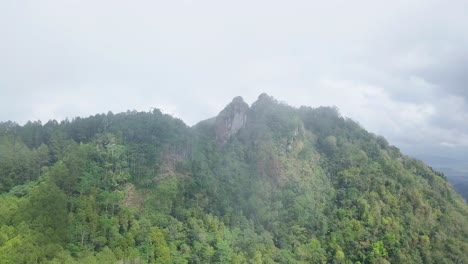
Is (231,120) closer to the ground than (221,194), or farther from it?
farther from it

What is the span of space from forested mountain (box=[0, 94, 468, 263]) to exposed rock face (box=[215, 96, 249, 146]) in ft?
1.31

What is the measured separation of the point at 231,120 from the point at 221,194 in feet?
97.3

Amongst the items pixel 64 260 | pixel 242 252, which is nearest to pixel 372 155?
pixel 242 252

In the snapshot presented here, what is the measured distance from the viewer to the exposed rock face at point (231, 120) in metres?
127

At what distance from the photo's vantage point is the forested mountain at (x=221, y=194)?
254 ft

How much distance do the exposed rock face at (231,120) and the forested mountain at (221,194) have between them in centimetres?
40

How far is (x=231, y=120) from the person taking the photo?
12712cm

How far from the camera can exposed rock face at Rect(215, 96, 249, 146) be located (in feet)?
415

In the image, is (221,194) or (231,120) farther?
(231,120)

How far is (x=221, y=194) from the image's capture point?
104 metres

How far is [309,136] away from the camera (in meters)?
133

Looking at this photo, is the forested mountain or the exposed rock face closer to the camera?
the forested mountain

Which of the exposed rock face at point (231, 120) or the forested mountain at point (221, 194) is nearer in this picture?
the forested mountain at point (221, 194)

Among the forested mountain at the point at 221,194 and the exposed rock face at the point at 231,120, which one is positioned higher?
the exposed rock face at the point at 231,120
